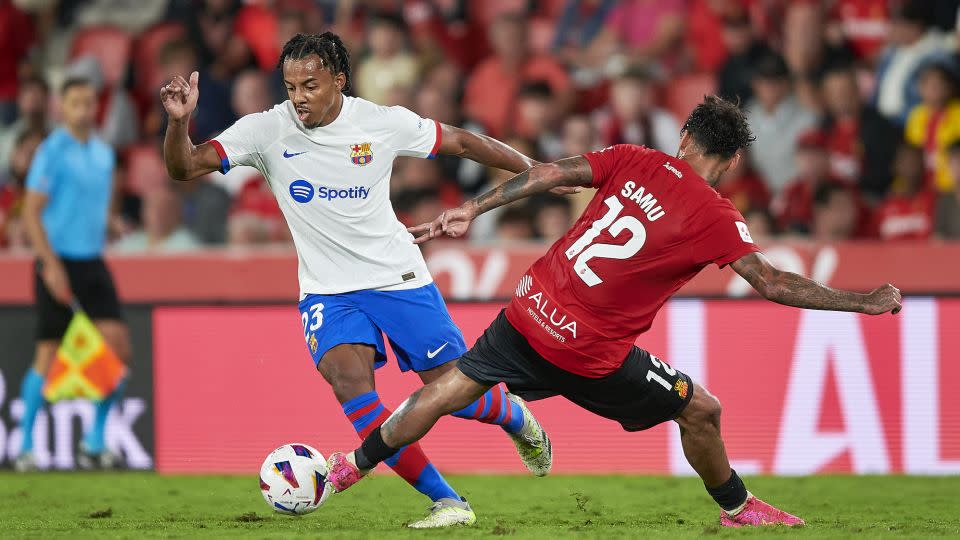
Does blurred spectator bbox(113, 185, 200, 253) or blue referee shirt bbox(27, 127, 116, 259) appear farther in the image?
blurred spectator bbox(113, 185, 200, 253)

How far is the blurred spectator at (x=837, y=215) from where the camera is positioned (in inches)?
440

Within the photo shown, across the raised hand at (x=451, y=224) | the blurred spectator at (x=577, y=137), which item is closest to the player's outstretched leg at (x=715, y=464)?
the raised hand at (x=451, y=224)

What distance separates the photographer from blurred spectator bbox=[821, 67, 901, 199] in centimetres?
1166

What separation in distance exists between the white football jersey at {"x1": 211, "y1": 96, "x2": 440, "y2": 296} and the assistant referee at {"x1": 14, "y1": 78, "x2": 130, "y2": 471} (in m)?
3.64

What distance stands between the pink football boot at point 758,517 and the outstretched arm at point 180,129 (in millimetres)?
2999

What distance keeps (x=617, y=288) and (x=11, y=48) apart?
32.4ft

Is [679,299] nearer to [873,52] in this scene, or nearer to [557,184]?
[557,184]

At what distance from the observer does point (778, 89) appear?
1210 centimetres

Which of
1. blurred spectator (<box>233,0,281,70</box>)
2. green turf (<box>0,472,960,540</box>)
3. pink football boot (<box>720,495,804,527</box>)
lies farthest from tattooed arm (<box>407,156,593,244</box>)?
blurred spectator (<box>233,0,281,70</box>)

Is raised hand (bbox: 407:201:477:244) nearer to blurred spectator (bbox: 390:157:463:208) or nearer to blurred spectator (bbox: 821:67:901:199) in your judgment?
blurred spectator (bbox: 390:157:463:208)

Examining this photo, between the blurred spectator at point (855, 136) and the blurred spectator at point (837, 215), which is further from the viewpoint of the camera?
the blurred spectator at point (855, 136)

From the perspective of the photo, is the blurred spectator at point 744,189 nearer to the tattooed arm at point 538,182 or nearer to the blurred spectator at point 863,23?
the blurred spectator at point 863,23

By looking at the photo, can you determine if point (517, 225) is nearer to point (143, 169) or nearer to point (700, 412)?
point (143, 169)

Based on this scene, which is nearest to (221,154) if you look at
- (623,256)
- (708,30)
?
(623,256)
